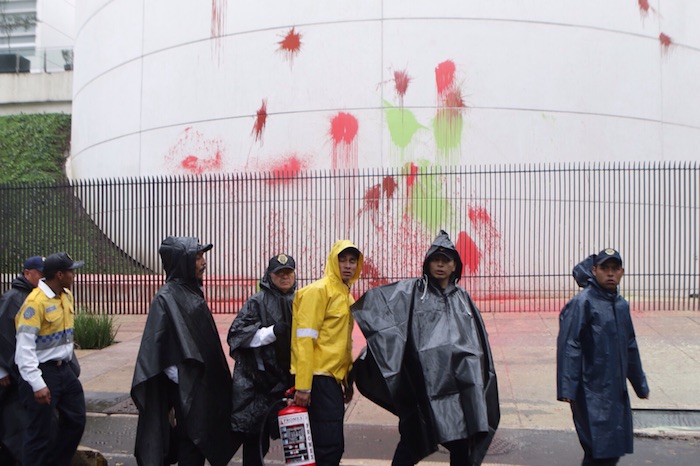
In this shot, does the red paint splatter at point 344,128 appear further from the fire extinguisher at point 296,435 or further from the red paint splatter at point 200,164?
the fire extinguisher at point 296,435

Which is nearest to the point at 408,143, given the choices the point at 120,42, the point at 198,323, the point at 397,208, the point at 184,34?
the point at 397,208

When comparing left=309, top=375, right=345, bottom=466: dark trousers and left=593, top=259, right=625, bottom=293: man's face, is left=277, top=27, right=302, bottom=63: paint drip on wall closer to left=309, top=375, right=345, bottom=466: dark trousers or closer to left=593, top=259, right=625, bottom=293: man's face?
left=593, top=259, right=625, bottom=293: man's face

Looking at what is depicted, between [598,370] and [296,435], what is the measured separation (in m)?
1.99

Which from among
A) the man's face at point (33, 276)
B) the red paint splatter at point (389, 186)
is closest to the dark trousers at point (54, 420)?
the man's face at point (33, 276)

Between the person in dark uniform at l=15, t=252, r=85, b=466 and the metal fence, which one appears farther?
the metal fence

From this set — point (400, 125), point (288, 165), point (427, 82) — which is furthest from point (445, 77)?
point (288, 165)

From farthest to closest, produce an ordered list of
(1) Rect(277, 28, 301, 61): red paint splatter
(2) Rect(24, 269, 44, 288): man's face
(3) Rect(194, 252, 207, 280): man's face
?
(1) Rect(277, 28, 301, 61): red paint splatter < (2) Rect(24, 269, 44, 288): man's face < (3) Rect(194, 252, 207, 280): man's face

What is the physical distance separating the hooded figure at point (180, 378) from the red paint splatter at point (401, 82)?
1082cm

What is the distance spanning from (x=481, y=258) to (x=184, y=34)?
8871 mm

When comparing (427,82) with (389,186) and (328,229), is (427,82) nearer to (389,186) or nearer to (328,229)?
(389,186)

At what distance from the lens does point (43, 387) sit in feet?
14.5

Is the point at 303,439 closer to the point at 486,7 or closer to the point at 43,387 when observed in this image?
the point at 43,387

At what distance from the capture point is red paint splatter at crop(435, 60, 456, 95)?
14.8 metres

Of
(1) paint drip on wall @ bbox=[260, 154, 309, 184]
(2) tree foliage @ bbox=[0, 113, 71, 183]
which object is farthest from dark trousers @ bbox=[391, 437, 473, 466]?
(2) tree foliage @ bbox=[0, 113, 71, 183]
